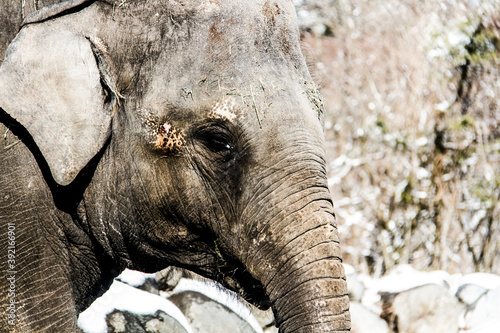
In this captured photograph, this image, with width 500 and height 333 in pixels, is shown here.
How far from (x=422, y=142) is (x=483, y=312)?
214cm

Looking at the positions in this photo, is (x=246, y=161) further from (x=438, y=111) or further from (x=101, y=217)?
(x=438, y=111)

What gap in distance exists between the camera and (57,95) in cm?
240

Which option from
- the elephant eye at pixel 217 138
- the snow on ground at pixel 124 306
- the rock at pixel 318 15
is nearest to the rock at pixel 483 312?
the snow on ground at pixel 124 306

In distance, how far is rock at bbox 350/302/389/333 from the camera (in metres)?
5.19

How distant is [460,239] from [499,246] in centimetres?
40

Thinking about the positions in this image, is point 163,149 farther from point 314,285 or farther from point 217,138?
point 314,285

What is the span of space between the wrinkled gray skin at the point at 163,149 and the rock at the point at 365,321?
2.96 meters

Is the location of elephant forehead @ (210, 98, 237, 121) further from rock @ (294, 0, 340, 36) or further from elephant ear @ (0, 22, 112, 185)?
rock @ (294, 0, 340, 36)

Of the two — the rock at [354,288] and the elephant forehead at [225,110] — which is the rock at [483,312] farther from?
the elephant forehead at [225,110]

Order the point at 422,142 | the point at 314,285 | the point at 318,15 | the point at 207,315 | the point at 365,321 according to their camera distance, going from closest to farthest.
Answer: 1. the point at 314,285
2. the point at 207,315
3. the point at 365,321
4. the point at 422,142
5. the point at 318,15

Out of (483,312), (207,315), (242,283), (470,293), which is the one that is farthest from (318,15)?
(242,283)

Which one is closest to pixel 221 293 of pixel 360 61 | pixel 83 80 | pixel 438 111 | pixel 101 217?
pixel 101 217

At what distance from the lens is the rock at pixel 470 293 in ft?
18.7

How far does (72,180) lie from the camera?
2.38 m
